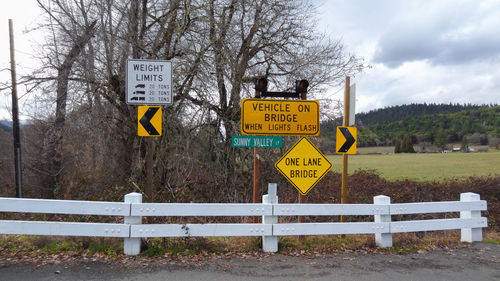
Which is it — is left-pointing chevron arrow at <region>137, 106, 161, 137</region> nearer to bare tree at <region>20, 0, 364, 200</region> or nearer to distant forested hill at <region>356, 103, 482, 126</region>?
bare tree at <region>20, 0, 364, 200</region>

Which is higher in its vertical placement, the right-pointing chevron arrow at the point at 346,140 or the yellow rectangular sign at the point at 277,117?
the yellow rectangular sign at the point at 277,117

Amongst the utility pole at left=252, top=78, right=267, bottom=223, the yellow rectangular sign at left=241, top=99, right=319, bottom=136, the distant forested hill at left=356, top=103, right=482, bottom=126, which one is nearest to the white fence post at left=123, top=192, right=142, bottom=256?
the utility pole at left=252, top=78, right=267, bottom=223

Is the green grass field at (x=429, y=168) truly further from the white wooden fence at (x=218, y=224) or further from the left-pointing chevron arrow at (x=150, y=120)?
the left-pointing chevron arrow at (x=150, y=120)

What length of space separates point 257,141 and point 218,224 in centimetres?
177

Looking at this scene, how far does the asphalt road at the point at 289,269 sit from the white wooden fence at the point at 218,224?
0.42m

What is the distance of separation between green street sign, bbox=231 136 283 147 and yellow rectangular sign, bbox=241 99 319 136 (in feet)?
0.31

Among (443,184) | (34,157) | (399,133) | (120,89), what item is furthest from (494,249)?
(399,133)

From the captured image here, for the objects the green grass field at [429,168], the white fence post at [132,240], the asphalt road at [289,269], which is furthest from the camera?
the green grass field at [429,168]

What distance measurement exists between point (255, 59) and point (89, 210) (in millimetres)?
9759

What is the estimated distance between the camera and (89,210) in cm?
492

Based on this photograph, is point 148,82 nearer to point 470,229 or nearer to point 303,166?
point 303,166

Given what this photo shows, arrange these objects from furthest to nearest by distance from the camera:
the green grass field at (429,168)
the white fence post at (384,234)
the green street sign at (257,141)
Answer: the green grass field at (429,168) → the green street sign at (257,141) → the white fence post at (384,234)

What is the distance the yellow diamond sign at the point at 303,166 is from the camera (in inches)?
243

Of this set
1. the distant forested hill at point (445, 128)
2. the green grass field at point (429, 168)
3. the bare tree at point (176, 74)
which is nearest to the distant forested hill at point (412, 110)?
the distant forested hill at point (445, 128)
